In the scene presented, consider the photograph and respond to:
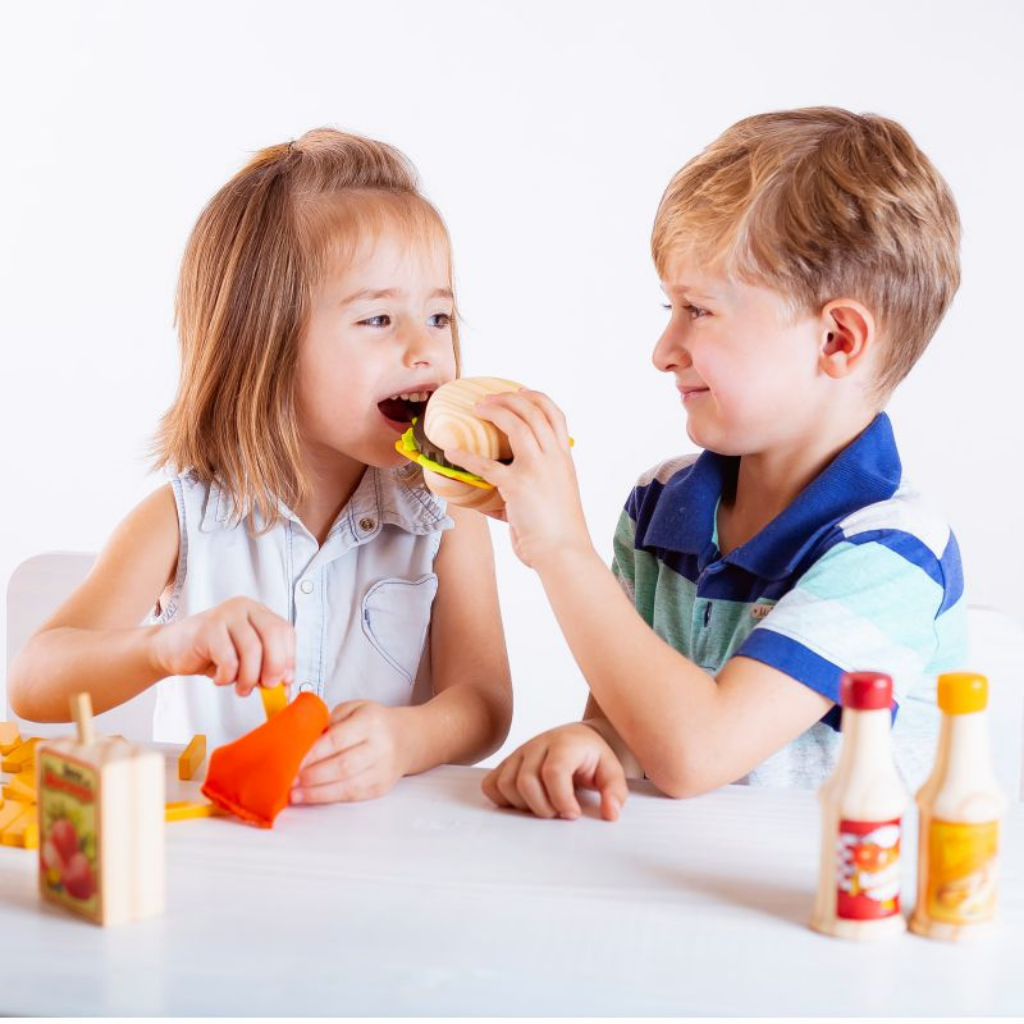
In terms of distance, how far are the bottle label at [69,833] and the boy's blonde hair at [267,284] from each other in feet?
2.25

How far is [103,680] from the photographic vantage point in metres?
1.29

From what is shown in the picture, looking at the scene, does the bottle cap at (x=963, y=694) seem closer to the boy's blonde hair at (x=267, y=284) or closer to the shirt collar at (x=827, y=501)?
the shirt collar at (x=827, y=501)

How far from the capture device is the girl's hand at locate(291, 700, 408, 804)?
3.59 feet

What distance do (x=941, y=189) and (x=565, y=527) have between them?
0.51 m

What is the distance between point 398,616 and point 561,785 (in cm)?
56

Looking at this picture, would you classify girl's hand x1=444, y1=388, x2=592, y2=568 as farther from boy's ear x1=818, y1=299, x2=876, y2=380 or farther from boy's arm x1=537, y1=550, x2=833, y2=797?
boy's ear x1=818, y1=299, x2=876, y2=380

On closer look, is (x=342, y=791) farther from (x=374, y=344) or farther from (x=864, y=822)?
(x=374, y=344)

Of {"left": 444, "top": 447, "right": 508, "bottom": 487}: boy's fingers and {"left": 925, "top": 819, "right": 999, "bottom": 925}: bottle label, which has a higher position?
Answer: {"left": 444, "top": 447, "right": 508, "bottom": 487}: boy's fingers

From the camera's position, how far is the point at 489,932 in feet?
2.82

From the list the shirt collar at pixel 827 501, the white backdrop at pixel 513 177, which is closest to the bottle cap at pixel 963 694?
the shirt collar at pixel 827 501

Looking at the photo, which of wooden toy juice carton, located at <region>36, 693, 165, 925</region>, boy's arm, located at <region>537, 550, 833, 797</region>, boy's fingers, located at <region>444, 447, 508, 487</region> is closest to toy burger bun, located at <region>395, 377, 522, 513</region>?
boy's fingers, located at <region>444, 447, 508, 487</region>

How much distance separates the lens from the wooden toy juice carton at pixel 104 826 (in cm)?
85

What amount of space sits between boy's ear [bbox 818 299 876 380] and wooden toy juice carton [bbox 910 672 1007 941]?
0.53m

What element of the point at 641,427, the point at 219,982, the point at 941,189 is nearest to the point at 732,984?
the point at 219,982
